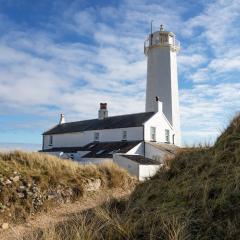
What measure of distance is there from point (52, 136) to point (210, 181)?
37313mm

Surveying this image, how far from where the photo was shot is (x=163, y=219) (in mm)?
6102

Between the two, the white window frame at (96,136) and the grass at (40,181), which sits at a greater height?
the white window frame at (96,136)

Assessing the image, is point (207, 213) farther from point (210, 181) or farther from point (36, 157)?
point (36, 157)

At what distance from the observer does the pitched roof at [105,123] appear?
34150 millimetres

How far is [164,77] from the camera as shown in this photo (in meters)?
35.6

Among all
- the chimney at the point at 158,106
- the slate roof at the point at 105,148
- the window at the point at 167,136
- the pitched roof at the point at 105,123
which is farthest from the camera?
the window at the point at 167,136

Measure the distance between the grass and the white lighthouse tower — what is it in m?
18.8

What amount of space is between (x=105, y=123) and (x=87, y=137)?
243 centimetres

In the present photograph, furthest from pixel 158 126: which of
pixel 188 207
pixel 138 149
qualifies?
pixel 188 207

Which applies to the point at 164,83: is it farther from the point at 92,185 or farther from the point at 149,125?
the point at 92,185

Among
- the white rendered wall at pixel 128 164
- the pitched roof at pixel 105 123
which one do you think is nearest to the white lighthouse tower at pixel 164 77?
the pitched roof at pixel 105 123

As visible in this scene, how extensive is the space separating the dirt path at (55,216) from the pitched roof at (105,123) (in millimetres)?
18817

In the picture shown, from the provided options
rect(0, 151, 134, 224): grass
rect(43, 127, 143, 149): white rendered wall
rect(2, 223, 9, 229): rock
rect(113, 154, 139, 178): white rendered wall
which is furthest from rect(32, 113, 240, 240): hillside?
rect(43, 127, 143, 149): white rendered wall

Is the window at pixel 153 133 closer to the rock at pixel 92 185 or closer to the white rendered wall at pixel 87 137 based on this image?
the white rendered wall at pixel 87 137
